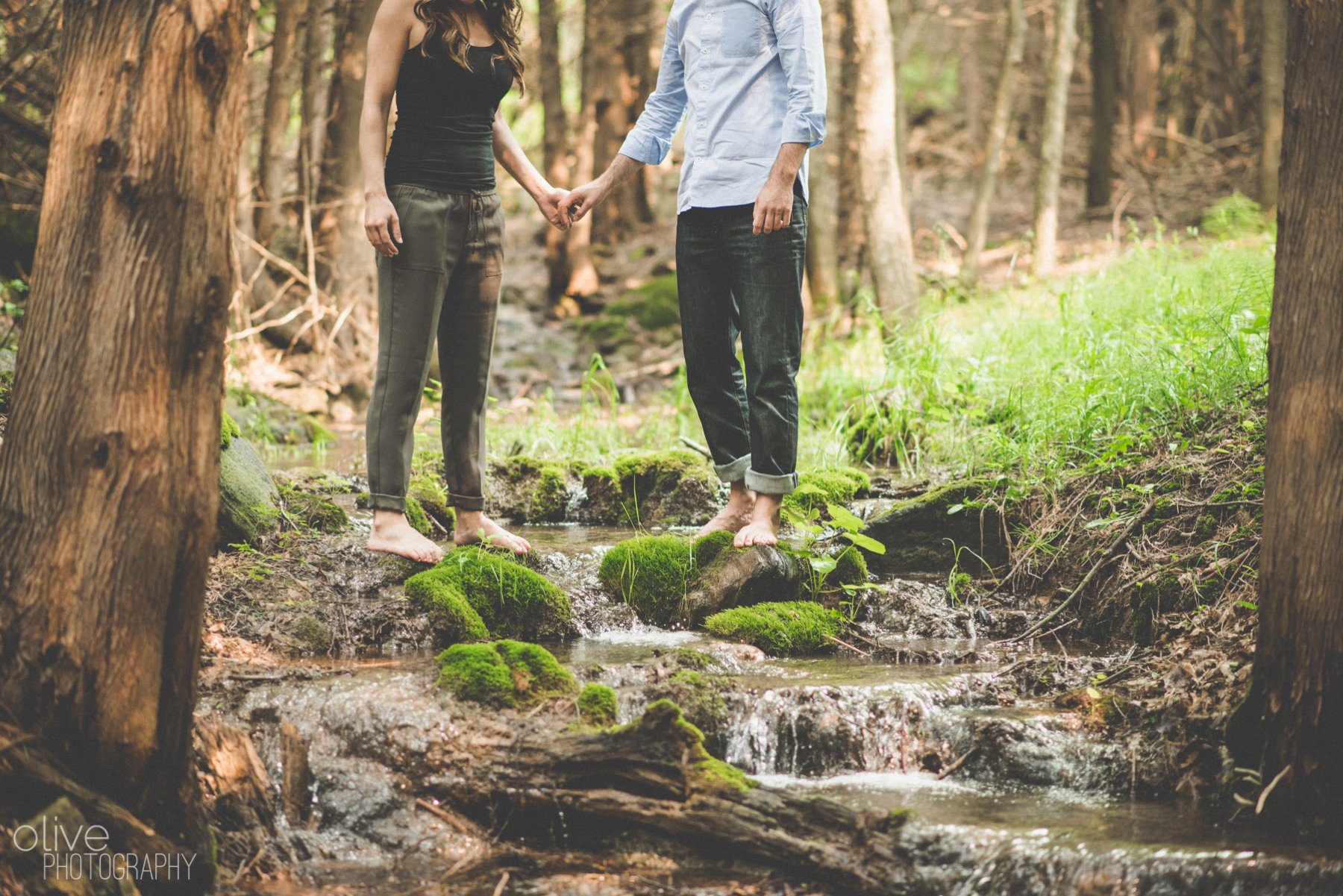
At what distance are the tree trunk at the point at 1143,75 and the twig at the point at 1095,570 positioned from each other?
15.7m

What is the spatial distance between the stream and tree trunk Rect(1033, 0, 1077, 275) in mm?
8731

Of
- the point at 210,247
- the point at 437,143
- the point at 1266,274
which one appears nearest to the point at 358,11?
the point at 437,143

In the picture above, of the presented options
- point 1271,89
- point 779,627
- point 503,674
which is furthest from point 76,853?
point 1271,89

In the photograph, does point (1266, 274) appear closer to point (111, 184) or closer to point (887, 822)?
point (887, 822)

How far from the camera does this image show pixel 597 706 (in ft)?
10.5

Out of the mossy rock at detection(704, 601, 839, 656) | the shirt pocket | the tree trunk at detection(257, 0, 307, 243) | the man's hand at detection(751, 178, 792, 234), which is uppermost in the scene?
the tree trunk at detection(257, 0, 307, 243)

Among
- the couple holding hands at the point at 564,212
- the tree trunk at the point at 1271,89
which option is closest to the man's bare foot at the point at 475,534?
the couple holding hands at the point at 564,212

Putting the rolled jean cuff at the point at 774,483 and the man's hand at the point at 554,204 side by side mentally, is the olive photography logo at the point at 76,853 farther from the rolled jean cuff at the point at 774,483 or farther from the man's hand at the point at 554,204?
the man's hand at the point at 554,204

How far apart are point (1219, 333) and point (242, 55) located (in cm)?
489

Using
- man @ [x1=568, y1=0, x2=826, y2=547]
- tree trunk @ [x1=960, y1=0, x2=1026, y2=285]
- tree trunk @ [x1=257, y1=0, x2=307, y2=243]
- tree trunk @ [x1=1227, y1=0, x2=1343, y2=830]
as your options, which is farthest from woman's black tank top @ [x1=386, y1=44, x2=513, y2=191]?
tree trunk @ [x1=960, y1=0, x2=1026, y2=285]

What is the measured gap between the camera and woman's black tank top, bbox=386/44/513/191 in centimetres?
393

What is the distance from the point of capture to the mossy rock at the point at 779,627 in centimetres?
416

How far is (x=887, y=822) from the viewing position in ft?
8.98

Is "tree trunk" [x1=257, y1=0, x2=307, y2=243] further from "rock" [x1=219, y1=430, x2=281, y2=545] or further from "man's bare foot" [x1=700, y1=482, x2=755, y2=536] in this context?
"man's bare foot" [x1=700, y1=482, x2=755, y2=536]
